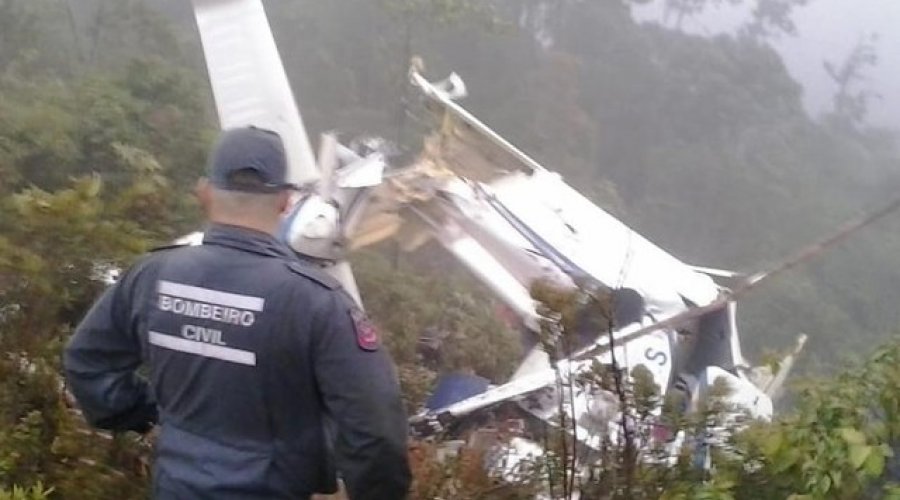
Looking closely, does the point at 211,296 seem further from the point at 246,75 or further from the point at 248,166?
the point at 246,75

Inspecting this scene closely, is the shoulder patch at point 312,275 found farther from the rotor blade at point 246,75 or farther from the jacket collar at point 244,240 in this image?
the rotor blade at point 246,75

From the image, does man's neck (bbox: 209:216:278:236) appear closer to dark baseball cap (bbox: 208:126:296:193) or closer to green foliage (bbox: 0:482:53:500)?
dark baseball cap (bbox: 208:126:296:193)

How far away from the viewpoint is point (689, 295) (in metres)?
6.31

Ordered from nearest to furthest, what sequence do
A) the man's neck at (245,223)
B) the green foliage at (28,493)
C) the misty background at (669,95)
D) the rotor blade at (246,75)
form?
the man's neck at (245,223) → the green foliage at (28,493) → the rotor blade at (246,75) → the misty background at (669,95)

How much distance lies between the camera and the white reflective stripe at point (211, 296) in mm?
2154

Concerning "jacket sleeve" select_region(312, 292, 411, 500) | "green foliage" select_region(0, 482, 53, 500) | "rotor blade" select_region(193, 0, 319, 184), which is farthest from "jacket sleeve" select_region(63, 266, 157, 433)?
"rotor blade" select_region(193, 0, 319, 184)

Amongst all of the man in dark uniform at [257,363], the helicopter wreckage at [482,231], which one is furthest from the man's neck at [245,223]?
the helicopter wreckage at [482,231]

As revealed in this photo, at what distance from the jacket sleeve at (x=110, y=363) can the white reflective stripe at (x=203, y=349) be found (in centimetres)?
12

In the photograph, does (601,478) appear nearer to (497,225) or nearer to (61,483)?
(61,483)

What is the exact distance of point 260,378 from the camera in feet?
7.13

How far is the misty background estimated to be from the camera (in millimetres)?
20469

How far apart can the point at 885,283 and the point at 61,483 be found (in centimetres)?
2560

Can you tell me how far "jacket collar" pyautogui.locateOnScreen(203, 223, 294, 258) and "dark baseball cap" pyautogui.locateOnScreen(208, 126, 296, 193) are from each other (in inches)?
2.8

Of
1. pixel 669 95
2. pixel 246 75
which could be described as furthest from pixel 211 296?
pixel 669 95
